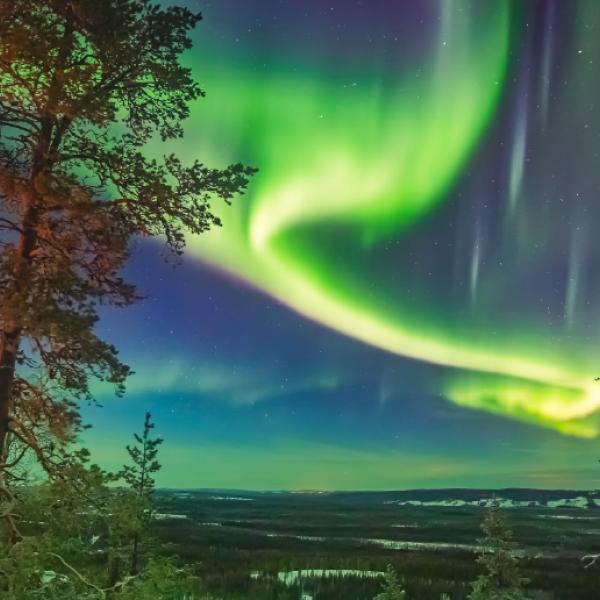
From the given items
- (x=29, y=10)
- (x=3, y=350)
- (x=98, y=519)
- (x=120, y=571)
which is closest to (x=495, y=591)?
(x=120, y=571)

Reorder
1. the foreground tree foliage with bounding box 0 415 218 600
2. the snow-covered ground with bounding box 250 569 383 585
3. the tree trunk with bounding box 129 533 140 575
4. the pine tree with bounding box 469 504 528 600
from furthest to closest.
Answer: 1. the snow-covered ground with bounding box 250 569 383 585
2. the pine tree with bounding box 469 504 528 600
3. the tree trunk with bounding box 129 533 140 575
4. the foreground tree foliage with bounding box 0 415 218 600

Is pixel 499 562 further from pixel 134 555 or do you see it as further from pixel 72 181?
pixel 72 181

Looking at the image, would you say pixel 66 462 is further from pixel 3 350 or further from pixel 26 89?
pixel 26 89

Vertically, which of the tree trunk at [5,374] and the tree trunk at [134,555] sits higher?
the tree trunk at [5,374]

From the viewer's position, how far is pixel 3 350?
872 cm

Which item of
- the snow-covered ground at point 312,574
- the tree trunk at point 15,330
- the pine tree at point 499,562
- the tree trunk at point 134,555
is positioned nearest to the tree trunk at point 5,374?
the tree trunk at point 15,330

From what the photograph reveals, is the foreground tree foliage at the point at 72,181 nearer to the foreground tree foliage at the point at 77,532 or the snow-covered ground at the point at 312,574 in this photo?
the foreground tree foliage at the point at 77,532

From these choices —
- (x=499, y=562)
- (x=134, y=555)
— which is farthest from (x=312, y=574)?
(x=134, y=555)

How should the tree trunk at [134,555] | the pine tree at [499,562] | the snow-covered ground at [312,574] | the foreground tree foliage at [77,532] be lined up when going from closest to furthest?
the foreground tree foliage at [77,532] → the tree trunk at [134,555] → the pine tree at [499,562] → the snow-covered ground at [312,574]

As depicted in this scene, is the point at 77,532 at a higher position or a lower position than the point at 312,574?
higher

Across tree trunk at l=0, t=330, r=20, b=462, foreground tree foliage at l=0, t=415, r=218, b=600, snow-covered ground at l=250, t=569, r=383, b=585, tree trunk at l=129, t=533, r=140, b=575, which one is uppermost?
tree trunk at l=0, t=330, r=20, b=462

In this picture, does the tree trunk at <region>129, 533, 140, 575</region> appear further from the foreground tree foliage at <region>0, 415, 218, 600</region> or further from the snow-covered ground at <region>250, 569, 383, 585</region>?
the snow-covered ground at <region>250, 569, 383, 585</region>

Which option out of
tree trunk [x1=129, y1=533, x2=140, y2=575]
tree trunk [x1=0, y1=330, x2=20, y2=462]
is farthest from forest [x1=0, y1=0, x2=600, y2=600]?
tree trunk [x1=129, y1=533, x2=140, y2=575]

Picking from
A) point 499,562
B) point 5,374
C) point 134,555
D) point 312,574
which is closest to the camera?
point 5,374
